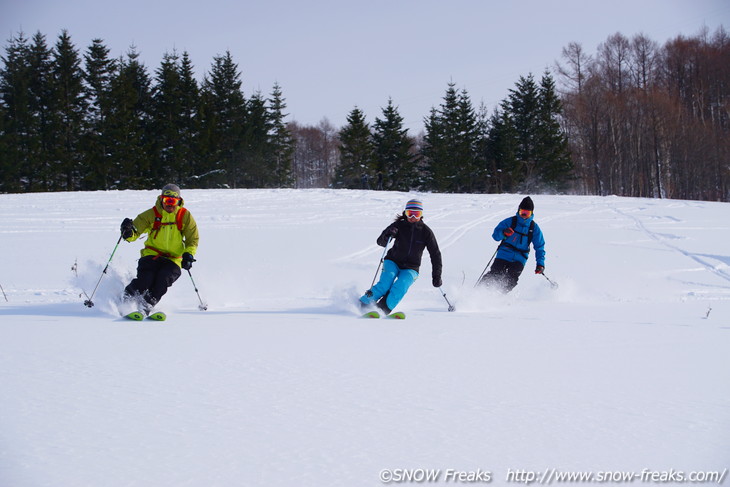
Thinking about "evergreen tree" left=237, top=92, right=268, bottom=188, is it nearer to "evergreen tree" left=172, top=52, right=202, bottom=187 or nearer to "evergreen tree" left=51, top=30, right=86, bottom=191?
"evergreen tree" left=172, top=52, right=202, bottom=187

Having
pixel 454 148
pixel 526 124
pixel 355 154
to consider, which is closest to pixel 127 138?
pixel 355 154

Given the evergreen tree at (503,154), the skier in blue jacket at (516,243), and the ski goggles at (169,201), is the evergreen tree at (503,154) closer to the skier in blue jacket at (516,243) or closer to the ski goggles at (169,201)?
the skier in blue jacket at (516,243)

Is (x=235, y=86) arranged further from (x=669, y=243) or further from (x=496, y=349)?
(x=496, y=349)

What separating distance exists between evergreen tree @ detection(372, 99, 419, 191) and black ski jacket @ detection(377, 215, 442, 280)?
1486 inches

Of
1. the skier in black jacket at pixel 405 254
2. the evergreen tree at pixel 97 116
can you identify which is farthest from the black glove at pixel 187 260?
the evergreen tree at pixel 97 116

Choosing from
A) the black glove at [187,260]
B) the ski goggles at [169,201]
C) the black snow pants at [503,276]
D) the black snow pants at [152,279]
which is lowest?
the black snow pants at [503,276]

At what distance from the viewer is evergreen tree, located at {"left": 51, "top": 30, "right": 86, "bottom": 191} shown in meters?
35.6

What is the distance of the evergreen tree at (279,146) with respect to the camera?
4475 cm

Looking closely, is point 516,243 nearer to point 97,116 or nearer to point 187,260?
point 187,260

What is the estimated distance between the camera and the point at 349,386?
11.1 ft

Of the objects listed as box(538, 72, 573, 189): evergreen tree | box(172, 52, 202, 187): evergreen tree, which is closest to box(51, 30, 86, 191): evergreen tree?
box(172, 52, 202, 187): evergreen tree

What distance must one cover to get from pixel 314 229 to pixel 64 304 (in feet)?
29.5

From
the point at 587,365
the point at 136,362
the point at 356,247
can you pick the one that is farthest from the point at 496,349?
the point at 356,247

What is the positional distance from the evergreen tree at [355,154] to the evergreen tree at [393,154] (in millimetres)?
936
